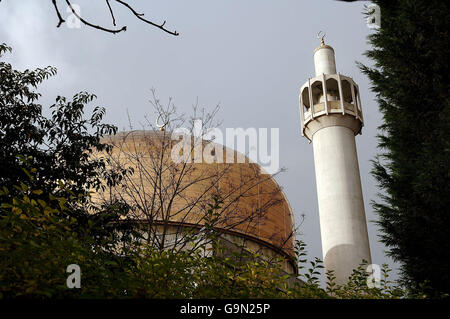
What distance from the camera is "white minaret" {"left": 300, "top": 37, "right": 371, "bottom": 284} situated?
46.5 ft

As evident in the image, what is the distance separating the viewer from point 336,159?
1534 centimetres

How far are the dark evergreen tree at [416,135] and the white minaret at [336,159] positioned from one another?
10.9ft

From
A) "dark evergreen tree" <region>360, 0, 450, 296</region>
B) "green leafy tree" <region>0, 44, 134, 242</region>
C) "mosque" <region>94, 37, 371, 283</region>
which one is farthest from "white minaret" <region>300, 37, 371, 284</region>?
"green leafy tree" <region>0, 44, 134, 242</region>

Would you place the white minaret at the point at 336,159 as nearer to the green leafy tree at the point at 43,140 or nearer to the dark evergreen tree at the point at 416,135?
the dark evergreen tree at the point at 416,135

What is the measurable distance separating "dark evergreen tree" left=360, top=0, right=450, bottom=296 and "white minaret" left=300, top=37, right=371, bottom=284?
3328mm

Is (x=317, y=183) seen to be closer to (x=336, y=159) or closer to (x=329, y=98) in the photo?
(x=336, y=159)

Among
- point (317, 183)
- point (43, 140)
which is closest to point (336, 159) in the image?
point (317, 183)

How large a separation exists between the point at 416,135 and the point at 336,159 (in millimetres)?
5461

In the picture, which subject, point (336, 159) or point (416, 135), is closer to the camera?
point (416, 135)

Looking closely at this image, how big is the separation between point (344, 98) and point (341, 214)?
5.38 meters

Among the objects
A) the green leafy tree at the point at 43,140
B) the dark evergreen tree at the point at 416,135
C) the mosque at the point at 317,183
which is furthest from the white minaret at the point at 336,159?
the green leafy tree at the point at 43,140

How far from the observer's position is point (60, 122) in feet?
34.2

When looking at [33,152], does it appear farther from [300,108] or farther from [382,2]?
[300,108]
